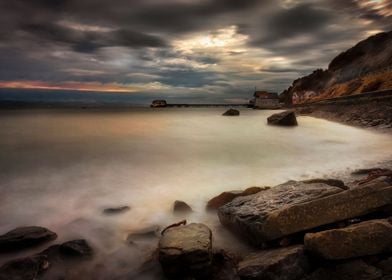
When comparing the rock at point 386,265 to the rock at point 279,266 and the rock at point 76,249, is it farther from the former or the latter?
the rock at point 76,249

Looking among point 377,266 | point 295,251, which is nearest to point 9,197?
point 295,251

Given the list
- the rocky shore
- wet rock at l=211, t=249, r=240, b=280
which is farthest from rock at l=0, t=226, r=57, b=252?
wet rock at l=211, t=249, r=240, b=280

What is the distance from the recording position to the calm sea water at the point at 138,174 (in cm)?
594

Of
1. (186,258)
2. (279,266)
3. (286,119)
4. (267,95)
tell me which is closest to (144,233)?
(186,258)

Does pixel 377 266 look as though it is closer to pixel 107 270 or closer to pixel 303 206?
pixel 303 206

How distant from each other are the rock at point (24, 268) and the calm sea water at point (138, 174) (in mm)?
660

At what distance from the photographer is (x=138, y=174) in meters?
9.99

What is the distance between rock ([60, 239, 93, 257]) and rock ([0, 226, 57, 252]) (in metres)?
0.58

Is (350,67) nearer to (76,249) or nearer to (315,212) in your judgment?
(315,212)

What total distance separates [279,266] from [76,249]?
327cm

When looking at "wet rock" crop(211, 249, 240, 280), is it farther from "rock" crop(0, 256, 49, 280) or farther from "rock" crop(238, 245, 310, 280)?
"rock" crop(0, 256, 49, 280)

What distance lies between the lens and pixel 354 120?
66.1ft

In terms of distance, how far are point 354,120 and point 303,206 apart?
1854cm

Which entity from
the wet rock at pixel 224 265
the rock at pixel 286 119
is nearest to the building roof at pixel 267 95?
the rock at pixel 286 119
